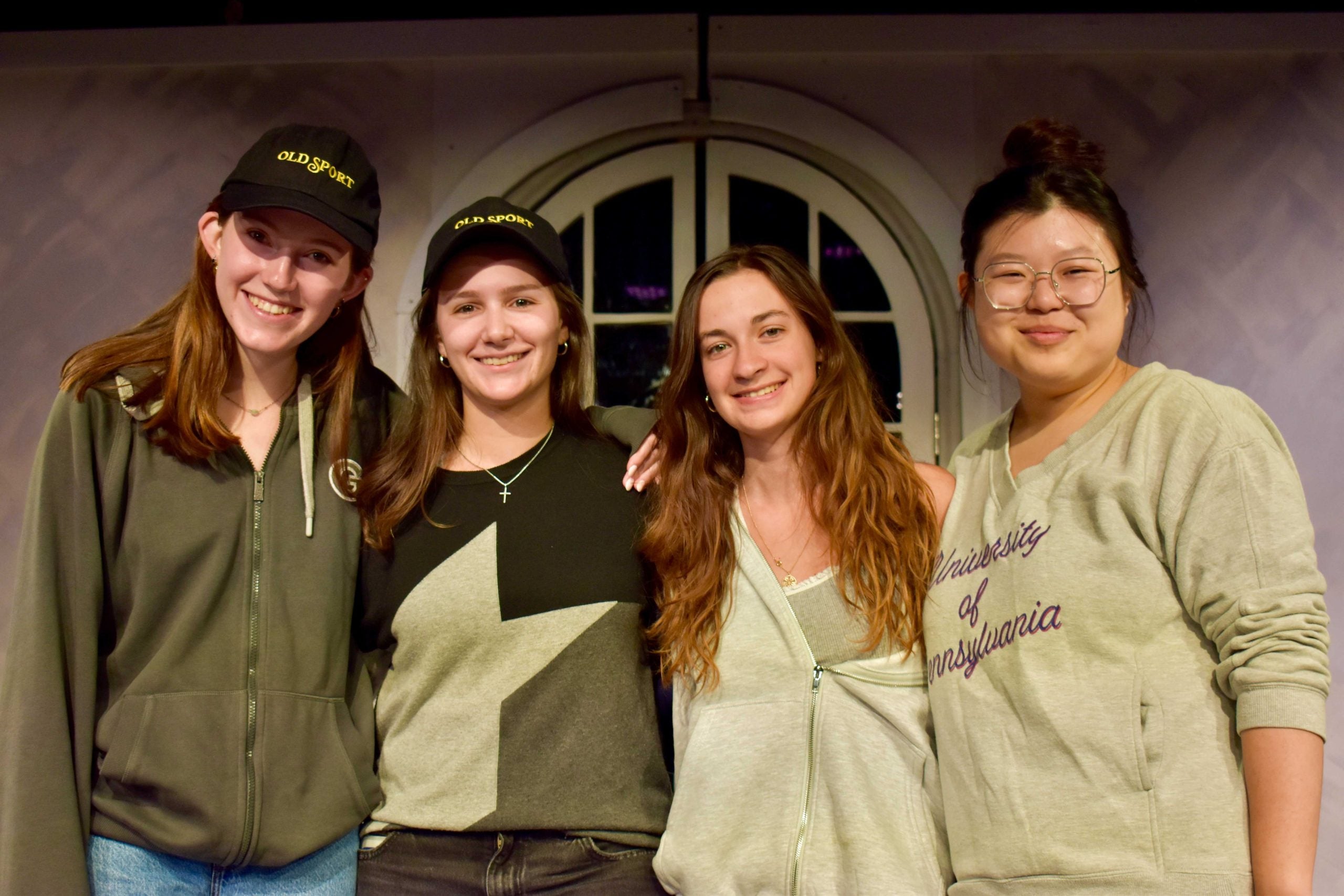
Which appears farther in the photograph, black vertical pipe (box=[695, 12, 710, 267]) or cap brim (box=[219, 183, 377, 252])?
black vertical pipe (box=[695, 12, 710, 267])

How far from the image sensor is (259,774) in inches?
66.0

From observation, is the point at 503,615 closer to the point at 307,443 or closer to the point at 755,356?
the point at 307,443

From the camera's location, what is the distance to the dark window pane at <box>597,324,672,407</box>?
328cm

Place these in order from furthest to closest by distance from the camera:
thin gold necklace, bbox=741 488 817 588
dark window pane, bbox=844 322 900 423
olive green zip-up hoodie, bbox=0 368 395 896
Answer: dark window pane, bbox=844 322 900 423 < thin gold necklace, bbox=741 488 817 588 < olive green zip-up hoodie, bbox=0 368 395 896

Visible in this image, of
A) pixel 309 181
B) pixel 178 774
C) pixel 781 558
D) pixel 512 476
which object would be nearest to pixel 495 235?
pixel 309 181

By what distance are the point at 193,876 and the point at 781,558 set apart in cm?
116

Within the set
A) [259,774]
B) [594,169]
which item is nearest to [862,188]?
[594,169]

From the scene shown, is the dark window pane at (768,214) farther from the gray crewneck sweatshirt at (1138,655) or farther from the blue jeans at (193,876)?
the blue jeans at (193,876)

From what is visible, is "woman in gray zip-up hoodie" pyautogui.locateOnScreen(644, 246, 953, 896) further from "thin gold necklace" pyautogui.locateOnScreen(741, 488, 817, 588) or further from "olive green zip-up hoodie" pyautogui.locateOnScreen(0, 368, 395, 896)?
"olive green zip-up hoodie" pyautogui.locateOnScreen(0, 368, 395, 896)

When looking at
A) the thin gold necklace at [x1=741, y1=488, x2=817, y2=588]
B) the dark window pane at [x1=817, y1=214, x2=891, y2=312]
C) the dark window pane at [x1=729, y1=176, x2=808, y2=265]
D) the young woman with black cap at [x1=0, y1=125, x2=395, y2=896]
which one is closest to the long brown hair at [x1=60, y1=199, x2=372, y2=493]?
the young woman with black cap at [x1=0, y1=125, x2=395, y2=896]

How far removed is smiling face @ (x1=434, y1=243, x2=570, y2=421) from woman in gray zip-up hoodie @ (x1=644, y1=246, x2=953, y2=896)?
0.94 ft

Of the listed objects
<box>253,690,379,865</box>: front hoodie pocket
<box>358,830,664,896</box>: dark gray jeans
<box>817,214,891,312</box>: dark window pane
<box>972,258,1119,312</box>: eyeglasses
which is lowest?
<box>358,830,664,896</box>: dark gray jeans

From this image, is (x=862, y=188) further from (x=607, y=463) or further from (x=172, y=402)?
(x=172, y=402)

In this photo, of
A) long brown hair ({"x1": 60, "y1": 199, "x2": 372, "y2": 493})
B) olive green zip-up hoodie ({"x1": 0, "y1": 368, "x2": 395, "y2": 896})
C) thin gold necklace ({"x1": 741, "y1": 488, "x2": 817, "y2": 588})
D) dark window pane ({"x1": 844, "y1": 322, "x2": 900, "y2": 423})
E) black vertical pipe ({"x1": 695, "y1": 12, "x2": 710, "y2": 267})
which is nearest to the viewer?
olive green zip-up hoodie ({"x1": 0, "y1": 368, "x2": 395, "y2": 896})
